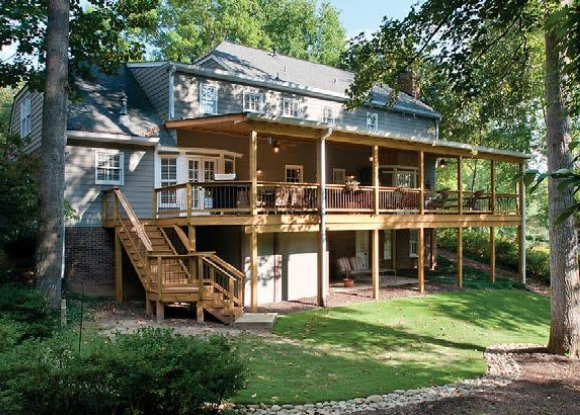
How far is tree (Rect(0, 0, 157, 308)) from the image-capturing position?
35.6ft

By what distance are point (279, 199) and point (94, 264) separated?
6.11 metres

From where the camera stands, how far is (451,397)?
7.79 meters

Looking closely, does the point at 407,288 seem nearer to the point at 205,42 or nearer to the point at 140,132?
the point at 140,132

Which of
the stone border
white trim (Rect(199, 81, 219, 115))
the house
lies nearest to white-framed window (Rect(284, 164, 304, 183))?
the house

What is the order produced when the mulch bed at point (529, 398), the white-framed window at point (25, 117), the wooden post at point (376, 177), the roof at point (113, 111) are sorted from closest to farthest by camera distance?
the mulch bed at point (529, 398) < the roof at point (113, 111) < the wooden post at point (376, 177) < the white-framed window at point (25, 117)

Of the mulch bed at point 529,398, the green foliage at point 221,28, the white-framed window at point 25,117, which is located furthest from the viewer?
the green foliage at point 221,28

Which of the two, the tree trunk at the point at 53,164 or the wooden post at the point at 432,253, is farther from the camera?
the wooden post at the point at 432,253

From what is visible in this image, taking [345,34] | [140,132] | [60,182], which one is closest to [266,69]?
[140,132]

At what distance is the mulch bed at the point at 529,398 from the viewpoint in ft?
23.5

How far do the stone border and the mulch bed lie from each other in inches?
7.8

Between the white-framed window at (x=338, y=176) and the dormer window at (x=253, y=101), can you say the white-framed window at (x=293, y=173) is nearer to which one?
the white-framed window at (x=338, y=176)

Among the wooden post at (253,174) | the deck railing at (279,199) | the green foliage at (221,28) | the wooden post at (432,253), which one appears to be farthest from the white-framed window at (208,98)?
the green foliage at (221,28)

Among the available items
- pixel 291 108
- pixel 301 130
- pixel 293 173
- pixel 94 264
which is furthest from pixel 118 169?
pixel 291 108

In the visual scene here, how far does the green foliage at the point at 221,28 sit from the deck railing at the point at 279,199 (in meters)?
17.6
